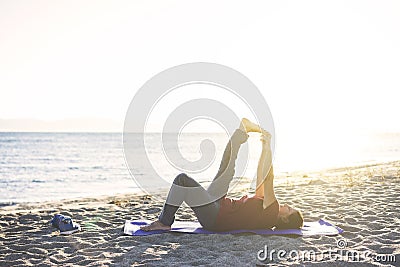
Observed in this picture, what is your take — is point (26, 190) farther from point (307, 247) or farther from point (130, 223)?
point (307, 247)

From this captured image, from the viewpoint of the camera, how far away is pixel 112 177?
1653 cm

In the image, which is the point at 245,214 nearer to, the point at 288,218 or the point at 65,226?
the point at 288,218

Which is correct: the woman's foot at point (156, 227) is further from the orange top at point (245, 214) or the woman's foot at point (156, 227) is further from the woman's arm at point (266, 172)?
the woman's arm at point (266, 172)

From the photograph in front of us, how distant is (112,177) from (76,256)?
12.9m

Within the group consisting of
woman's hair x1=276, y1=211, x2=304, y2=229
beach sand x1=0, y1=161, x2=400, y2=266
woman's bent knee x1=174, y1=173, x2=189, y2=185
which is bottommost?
beach sand x1=0, y1=161, x2=400, y2=266

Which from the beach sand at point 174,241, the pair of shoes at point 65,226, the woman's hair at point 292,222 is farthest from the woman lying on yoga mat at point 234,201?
the pair of shoes at point 65,226

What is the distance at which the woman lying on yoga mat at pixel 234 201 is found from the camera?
442 cm

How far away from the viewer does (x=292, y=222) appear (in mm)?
4773

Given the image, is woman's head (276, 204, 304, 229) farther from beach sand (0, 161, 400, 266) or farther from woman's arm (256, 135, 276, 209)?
woman's arm (256, 135, 276, 209)

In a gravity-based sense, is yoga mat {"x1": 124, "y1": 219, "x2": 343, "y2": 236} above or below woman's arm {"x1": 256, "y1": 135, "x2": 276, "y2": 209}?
below

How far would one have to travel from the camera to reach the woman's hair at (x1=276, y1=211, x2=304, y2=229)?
4734 mm

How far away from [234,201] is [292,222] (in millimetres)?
787

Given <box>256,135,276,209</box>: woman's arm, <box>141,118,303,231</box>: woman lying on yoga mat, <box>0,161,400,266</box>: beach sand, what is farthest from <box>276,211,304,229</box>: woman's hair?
<box>256,135,276,209</box>: woman's arm

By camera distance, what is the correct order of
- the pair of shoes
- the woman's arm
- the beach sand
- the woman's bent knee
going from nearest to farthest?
the beach sand, the woman's arm, the woman's bent knee, the pair of shoes
